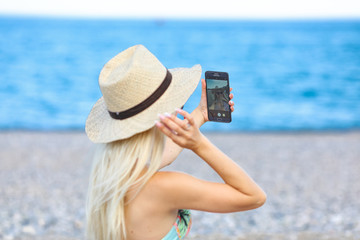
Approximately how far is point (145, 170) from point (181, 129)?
0.32 metres

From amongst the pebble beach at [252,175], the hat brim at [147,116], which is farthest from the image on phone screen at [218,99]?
the pebble beach at [252,175]

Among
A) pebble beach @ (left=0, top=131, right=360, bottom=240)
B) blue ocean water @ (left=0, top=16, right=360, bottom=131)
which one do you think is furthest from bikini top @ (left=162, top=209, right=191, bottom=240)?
blue ocean water @ (left=0, top=16, right=360, bottom=131)

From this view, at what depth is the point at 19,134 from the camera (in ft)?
44.3

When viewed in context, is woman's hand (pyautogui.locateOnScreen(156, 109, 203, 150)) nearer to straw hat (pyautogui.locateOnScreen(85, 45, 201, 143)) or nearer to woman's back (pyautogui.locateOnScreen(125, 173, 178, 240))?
straw hat (pyautogui.locateOnScreen(85, 45, 201, 143))

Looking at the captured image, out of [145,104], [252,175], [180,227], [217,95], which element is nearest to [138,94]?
[145,104]

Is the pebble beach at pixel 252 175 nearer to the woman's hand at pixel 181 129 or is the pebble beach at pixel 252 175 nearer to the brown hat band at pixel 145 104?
the brown hat band at pixel 145 104

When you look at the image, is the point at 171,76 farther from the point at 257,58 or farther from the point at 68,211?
the point at 257,58

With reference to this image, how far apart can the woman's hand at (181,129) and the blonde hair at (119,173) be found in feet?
0.54

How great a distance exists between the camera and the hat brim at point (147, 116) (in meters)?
1.98

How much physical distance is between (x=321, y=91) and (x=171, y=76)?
2386 cm

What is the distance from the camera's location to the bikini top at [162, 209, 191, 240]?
84.3 inches

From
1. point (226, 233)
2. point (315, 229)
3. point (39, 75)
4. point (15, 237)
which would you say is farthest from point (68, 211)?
point (39, 75)

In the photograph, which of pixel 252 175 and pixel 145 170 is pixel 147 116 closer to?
pixel 145 170

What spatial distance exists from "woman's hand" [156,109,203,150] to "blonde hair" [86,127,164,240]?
0.16 meters
